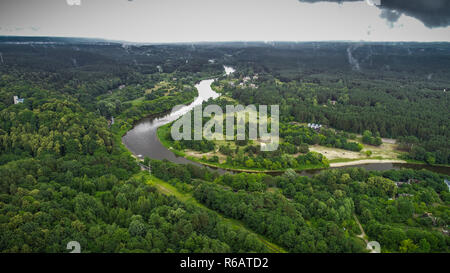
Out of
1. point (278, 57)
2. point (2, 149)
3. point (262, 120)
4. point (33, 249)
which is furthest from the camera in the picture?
point (278, 57)

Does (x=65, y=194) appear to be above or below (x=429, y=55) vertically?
below

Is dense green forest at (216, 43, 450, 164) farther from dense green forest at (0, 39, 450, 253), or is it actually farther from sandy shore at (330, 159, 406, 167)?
sandy shore at (330, 159, 406, 167)

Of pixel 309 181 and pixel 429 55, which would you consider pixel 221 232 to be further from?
pixel 429 55

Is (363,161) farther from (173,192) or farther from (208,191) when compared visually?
(173,192)

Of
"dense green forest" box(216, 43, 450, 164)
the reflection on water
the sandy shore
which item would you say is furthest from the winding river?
"dense green forest" box(216, 43, 450, 164)

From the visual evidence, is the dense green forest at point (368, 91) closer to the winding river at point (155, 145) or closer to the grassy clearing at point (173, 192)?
the winding river at point (155, 145)

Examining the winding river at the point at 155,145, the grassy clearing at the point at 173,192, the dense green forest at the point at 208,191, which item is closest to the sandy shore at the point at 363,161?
the winding river at the point at 155,145

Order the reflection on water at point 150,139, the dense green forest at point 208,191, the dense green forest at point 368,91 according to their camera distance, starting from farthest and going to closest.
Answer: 1. the dense green forest at point 368,91
2. the reflection on water at point 150,139
3. the dense green forest at point 208,191

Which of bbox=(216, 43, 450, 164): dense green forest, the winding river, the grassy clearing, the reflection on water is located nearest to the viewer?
the grassy clearing

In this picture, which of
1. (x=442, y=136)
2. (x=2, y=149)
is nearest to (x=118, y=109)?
(x=2, y=149)

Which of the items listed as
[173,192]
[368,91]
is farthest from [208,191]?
[368,91]

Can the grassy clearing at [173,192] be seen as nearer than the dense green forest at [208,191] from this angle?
No
